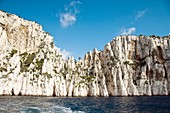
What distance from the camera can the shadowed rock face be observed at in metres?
130

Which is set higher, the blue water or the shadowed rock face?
the shadowed rock face

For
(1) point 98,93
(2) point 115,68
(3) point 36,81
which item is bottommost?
(1) point 98,93

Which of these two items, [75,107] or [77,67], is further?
[77,67]

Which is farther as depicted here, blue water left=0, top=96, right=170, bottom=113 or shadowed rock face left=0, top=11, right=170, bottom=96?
shadowed rock face left=0, top=11, right=170, bottom=96

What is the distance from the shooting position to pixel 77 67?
598 ft

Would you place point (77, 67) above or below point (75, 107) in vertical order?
above

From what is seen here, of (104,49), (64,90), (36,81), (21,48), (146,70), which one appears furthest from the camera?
(104,49)

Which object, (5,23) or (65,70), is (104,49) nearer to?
(65,70)

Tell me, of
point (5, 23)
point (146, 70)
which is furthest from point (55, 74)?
point (146, 70)

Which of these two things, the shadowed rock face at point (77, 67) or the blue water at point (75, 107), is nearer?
the blue water at point (75, 107)

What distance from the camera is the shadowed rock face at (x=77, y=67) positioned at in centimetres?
13025

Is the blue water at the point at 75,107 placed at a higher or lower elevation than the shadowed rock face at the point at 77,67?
lower

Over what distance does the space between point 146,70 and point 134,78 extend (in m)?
11.7

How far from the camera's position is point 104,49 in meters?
186
